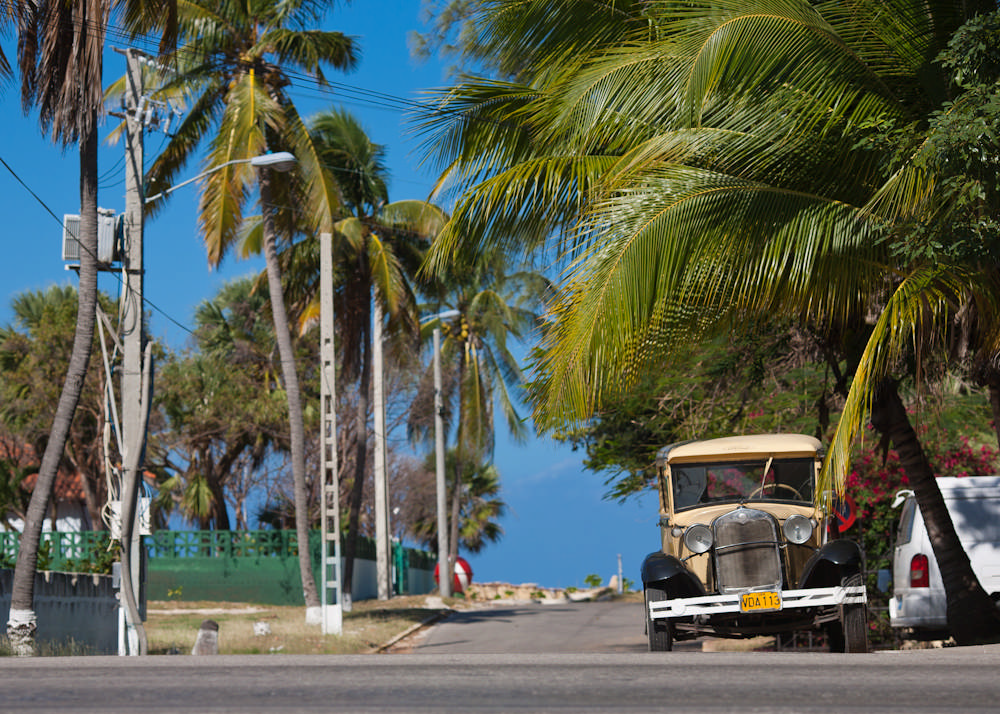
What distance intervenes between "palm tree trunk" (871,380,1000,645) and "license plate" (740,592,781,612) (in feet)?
11.8

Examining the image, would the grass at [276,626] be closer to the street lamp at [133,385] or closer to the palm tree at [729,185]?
the street lamp at [133,385]

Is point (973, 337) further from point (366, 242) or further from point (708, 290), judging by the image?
point (366, 242)

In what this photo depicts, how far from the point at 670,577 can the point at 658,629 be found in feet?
1.82

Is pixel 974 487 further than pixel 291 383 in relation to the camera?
No

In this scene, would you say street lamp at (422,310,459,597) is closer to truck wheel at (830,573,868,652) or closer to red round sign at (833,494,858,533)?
red round sign at (833,494,858,533)

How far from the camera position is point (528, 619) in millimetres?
26312

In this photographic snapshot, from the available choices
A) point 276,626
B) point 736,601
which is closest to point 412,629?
point 276,626

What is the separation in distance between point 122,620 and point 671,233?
939 centimetres

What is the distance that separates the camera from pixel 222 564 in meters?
29.4

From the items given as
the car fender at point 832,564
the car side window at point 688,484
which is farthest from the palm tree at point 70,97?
the car fender at point 832,564

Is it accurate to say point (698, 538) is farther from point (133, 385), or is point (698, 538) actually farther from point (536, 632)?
point (536, 632)

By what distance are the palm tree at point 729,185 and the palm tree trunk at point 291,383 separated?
10.9 metres

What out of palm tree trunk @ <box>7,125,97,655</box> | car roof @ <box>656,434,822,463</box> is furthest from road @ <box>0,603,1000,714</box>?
palm tree trunk @ <box>7,125,97,655</box>

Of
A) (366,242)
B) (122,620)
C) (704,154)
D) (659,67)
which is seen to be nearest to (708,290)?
(704,154)
